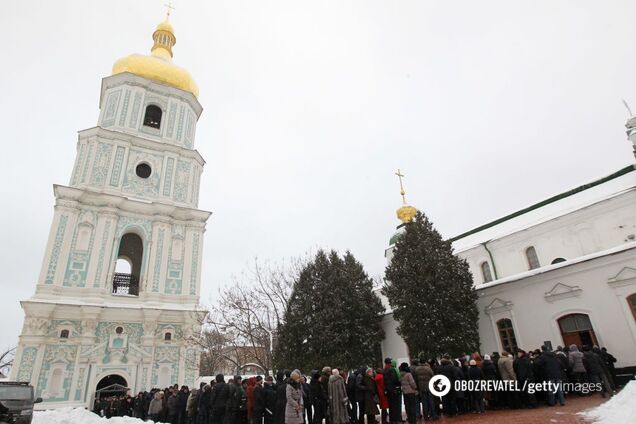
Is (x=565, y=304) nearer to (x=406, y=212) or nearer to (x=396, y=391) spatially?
(x=396, y=391)

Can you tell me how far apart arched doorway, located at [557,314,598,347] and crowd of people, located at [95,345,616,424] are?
2269 mm

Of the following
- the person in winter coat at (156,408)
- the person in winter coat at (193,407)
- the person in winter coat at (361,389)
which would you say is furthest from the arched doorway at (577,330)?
the person in winter coat at (156,408)

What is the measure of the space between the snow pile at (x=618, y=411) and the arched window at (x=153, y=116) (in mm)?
28850

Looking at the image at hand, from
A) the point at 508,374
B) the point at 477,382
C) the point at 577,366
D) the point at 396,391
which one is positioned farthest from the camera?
the point at 577,366

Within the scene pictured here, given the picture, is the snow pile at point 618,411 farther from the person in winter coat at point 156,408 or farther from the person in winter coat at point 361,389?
the person in winter coat at point 156,408

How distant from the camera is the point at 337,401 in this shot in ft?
30.9

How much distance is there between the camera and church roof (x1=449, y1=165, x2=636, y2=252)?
19406 millimetres

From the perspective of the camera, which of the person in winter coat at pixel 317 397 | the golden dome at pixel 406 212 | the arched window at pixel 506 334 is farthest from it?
the golden dome at pixel 406 212

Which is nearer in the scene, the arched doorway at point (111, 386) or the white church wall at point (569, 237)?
the white church wall at point (569, 237)

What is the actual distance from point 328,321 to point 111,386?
1156 cm

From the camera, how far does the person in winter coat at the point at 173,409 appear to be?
45.6ft

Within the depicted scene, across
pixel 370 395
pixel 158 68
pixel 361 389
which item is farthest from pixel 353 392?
pixel 158 68

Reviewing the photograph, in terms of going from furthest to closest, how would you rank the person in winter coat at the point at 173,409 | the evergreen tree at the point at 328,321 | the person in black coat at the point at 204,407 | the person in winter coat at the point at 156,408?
the evergreen tree at the point at 328,321 < the person in winter coat at the point at 156,408 < the person in winter coat at the point at 173,409 < the person in black coat at the point at 204,407

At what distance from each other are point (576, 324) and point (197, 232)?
69.2ft
